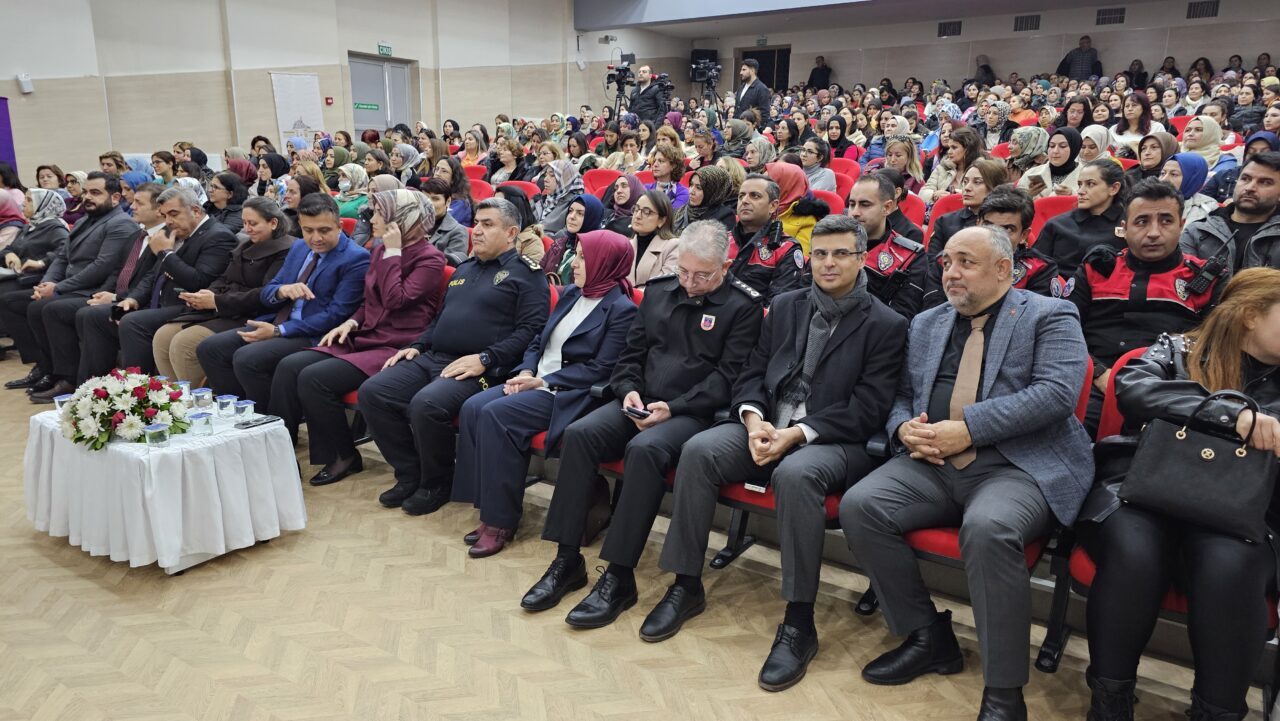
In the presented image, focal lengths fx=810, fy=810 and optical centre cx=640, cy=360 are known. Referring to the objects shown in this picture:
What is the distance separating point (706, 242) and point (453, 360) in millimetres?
1304

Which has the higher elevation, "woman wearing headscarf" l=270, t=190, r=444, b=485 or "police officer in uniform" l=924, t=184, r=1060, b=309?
"police officer in uniform" l=924, t=184, r=1060, b=309

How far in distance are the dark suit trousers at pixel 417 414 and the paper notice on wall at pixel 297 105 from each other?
9.84 metres

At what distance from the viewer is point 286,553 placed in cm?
290

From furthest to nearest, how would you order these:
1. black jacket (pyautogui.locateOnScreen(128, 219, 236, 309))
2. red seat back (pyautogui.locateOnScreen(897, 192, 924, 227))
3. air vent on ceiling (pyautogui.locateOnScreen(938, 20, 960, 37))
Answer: air vent on ceiling (pyautogui.locateOnScreen(938, 20, 960, 37)) → red seat back (pyautogui.locateOnScreen(897, 192, 924, 227)) → black jacket (pyautogui.locateOnScreen(128, 219, 236, 309))

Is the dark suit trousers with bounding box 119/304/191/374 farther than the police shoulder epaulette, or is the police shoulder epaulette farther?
the dark suit trousers with bounding box 119/304/191/374

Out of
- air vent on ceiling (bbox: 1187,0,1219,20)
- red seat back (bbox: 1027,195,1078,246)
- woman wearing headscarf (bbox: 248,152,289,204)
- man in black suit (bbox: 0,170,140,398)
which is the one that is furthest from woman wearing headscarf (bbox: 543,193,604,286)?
air vent on ceiling (bbox: 1187,0,1219,20)

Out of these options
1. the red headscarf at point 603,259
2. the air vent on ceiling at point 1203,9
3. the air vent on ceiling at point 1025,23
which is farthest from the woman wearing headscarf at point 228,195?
the air vent on ceiling at point 1203,9

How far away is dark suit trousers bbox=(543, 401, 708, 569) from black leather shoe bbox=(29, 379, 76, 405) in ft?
11.8

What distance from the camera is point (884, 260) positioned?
3.17 metres

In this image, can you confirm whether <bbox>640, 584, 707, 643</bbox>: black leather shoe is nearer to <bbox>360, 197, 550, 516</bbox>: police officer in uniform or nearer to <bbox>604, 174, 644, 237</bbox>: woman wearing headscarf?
<bbox>360, 197, 550, 516</bbox>: police officer in uniform

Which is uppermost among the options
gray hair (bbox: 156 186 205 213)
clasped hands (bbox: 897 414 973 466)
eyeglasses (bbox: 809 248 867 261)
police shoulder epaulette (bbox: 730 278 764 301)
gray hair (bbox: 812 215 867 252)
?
gray hair (bbox: 156 186 205 213)

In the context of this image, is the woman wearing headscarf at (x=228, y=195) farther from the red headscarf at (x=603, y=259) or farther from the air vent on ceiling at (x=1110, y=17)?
the air vent on ceiling at (x=1110, y=17)

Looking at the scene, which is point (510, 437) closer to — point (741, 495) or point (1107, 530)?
point (741, 495)

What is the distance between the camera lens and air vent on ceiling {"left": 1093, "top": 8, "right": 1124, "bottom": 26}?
14.0 m
